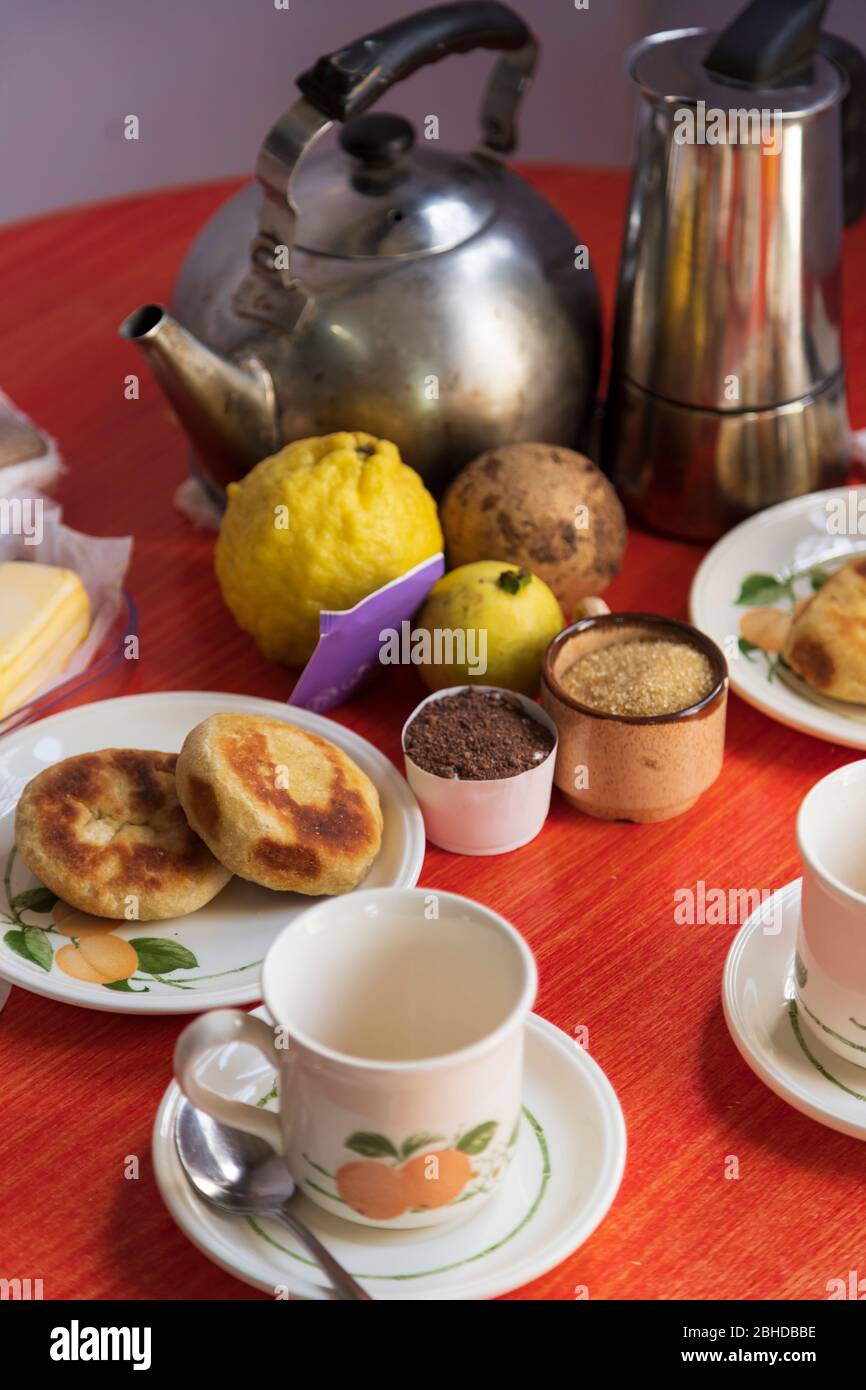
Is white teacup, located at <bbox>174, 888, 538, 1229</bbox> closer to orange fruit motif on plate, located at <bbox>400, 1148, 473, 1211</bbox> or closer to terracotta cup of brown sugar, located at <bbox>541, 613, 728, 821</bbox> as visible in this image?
orange fruit motif on plate, located at <bbox>400, 1148, 473, 1211</bbox>

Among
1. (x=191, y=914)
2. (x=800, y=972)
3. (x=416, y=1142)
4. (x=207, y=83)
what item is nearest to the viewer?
(x=416, y=1142)

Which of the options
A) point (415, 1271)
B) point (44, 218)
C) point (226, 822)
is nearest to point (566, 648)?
point (226, 822)

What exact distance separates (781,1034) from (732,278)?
0.53 meters

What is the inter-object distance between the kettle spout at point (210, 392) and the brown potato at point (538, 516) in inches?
5.4

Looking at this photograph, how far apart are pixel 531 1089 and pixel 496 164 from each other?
0.71 meters

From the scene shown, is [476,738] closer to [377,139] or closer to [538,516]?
[538,516]

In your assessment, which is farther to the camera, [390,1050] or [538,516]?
[538,516]

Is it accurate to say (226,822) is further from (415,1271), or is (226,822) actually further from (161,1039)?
(415,1271)

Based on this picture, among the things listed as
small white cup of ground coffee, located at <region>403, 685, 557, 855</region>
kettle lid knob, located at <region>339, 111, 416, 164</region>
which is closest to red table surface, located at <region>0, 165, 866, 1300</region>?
small white cup of ground coffee, located at <region>403, 685, 557, 855</region>

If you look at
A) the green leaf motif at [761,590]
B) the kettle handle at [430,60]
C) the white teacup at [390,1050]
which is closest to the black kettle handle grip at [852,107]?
the kettle handle at [430,60]

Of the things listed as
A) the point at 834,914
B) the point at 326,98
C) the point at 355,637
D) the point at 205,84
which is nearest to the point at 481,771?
the point at 355,637

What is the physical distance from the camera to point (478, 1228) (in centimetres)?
57

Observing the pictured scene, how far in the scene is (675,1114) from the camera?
0.65m

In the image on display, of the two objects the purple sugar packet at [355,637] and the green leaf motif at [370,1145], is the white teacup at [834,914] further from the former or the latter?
the purple sugar packet at [355,637]
